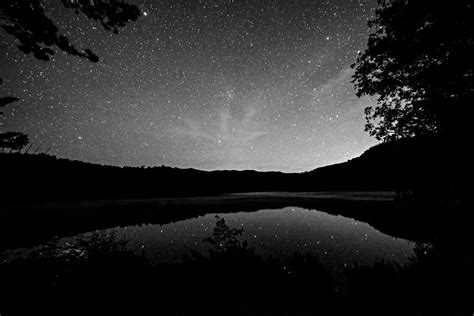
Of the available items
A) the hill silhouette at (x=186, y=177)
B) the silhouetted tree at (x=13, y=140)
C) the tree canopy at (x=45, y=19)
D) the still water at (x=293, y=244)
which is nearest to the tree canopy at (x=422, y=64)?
the hill silhouette at (x=186, y=177)

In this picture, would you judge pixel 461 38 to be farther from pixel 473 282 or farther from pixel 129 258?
pixel 129 258

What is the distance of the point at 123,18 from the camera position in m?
5.22

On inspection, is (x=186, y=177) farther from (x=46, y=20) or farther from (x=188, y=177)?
(x=46, y=20)

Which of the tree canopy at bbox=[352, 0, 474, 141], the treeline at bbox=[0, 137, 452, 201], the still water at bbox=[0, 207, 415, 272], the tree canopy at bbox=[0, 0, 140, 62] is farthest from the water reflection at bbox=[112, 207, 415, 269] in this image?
the tree canopy at bbox=[0, 0, 140, 62]

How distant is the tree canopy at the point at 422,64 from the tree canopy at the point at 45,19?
31.0 feet

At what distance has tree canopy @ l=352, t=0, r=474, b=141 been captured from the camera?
6.60 meters

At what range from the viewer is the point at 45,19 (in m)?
4.77

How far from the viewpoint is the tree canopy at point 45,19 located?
15.5 ft

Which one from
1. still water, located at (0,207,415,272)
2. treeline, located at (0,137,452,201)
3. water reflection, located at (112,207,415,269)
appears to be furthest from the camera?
water reflection, located at (112,207,415,269)

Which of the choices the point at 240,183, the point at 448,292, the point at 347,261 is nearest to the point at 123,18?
the point at 448,292

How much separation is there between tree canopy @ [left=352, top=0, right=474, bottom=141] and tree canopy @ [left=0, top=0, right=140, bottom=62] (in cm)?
943

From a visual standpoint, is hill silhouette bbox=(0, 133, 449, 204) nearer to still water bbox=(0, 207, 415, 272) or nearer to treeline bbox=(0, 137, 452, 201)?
treeline bbox=(0, 137, 452, 201)

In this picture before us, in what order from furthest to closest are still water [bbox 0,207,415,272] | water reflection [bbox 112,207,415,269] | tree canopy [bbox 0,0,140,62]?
water reflection [bbox 112,207,415,269] < still water [bbox 0,207,415,272] < tree canopy [bbox 0,0,140,62]

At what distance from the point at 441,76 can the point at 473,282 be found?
6636 millimetres
